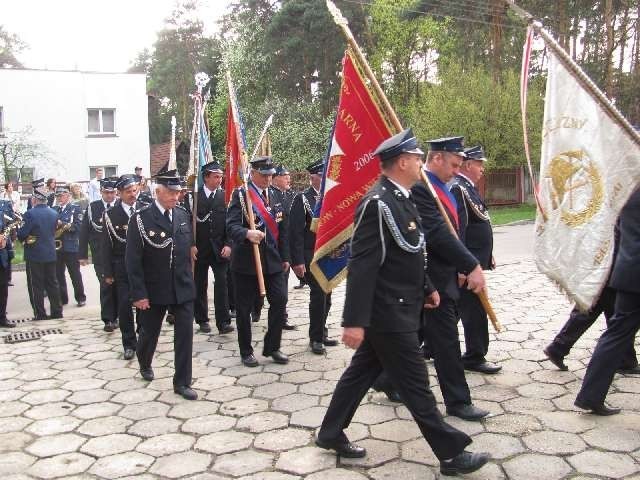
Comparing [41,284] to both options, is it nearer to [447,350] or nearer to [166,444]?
[166,444]

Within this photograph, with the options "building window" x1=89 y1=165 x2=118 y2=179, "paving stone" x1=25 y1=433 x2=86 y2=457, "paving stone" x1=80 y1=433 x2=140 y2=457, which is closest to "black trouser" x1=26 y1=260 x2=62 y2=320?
"paving stone" x1=25 y1=433 x2=86 y2=457

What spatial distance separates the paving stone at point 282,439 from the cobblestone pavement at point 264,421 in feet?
0.04

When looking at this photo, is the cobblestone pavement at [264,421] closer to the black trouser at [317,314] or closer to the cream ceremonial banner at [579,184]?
the black trouser at [317,314]

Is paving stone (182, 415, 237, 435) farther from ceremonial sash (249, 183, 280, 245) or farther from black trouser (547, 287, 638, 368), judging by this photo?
black trouser (547, 287, 638, 368)

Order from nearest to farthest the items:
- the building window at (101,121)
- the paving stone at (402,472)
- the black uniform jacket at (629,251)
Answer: the paving stone at (402,472) → the black uniform jacket at (629,251) → the building window at (101,121)

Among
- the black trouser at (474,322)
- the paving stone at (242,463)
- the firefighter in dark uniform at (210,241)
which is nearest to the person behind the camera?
the paving stone at (242,463)

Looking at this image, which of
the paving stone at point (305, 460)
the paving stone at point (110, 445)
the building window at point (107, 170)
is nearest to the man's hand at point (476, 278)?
the paving stone at point (305, 460)

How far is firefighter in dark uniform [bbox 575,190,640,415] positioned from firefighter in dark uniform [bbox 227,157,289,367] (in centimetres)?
281

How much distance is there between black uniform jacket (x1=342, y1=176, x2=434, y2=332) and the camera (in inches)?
140

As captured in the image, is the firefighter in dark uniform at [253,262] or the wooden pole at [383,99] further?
the firefighter in dark uniform at [253,262]

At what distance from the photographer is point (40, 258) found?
8727 millimetres

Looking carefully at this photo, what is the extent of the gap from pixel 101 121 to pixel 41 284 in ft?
70.1

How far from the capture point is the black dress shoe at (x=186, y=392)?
17.2ft

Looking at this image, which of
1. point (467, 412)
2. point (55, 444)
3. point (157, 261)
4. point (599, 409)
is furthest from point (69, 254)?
point (599, 409)
